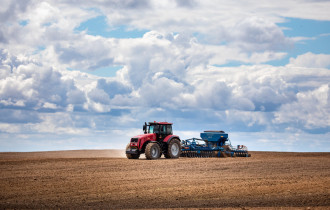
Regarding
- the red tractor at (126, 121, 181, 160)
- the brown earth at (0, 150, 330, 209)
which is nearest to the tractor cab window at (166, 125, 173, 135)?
the red tractor at (126, 121, 181, 160)

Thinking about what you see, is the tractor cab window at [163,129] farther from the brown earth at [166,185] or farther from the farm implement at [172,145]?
the brown earth at [166,185]

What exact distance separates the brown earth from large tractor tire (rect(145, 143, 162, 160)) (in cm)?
227

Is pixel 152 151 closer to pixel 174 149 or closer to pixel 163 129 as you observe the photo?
pixel 163 129

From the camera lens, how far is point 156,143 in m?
32.0

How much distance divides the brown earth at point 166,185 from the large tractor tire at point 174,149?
11.4 feet

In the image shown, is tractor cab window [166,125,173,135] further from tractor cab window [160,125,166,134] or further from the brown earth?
the brown earth

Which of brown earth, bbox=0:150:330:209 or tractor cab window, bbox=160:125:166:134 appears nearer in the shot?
brown earth, bbox=0:150:330:209

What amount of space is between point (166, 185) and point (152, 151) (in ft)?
40.7

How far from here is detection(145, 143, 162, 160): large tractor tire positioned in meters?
31.2

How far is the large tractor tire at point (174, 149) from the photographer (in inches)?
1286

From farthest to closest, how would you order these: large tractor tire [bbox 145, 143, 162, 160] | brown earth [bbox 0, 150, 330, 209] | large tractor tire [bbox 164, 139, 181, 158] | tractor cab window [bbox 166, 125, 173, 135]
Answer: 1. tractor cab window [bbox 166, 125, 173, 135]
2. large tractor tire [bbox 164, 139, 181, 158]
3. large tractor tire [bbox 145, 143, 162, 160]
4. brown earth [bbox 0, 150, 330, 209]

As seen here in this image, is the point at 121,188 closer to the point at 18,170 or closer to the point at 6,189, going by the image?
the point at 6,189

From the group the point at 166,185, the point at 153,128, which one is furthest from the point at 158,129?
the point at 166,185

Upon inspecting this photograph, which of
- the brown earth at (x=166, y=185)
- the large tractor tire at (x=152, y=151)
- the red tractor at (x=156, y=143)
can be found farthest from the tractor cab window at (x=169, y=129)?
the brown earth at (x=166, y=185)
